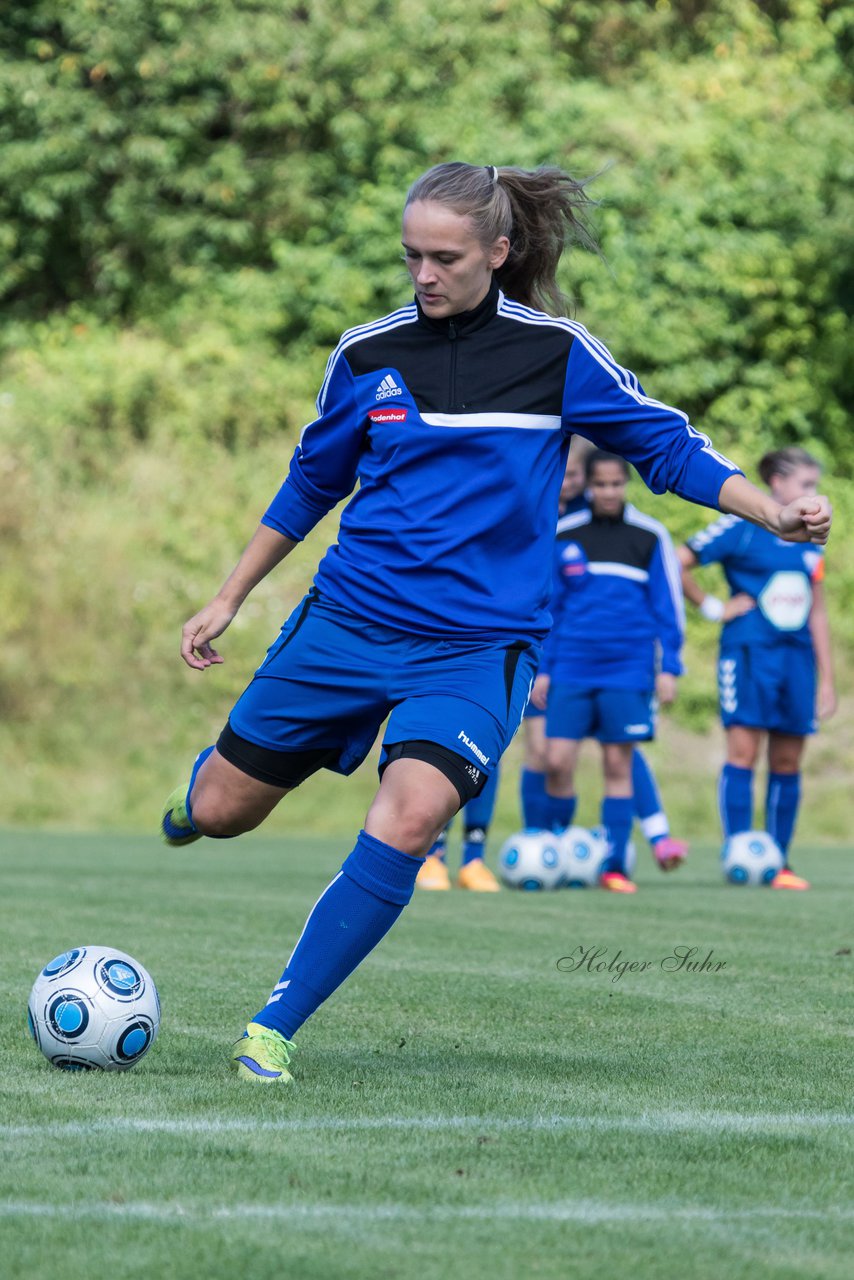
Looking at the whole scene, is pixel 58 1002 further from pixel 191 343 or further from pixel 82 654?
pixel 191 343

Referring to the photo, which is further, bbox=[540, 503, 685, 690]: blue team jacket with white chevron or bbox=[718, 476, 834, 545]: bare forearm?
bbox=[540, 503, 685, 690]: blue team jacket with white chevron

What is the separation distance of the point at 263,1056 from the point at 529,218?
6.71 feet

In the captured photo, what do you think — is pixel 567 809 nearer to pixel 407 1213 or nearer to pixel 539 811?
pixel 539 811

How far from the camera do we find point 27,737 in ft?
55.0

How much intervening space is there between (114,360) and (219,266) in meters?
2.73

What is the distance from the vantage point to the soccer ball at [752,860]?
1031 cm

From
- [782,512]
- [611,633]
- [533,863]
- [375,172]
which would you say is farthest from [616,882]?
[375,172]

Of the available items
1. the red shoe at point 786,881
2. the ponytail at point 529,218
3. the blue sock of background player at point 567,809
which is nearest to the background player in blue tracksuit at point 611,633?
the blue sock of background player at point 567,809

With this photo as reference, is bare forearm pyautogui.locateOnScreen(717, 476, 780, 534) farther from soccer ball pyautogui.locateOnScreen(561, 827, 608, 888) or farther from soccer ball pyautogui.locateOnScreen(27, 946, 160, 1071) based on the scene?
soccer ball pyautogui.locateOnScreen(561, 827, 608, 888)

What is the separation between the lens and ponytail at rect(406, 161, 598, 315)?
14.1ft

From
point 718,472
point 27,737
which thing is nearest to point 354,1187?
point 718,472

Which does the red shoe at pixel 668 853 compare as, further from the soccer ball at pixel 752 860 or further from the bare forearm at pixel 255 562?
the bare forearm at pixel 255 562

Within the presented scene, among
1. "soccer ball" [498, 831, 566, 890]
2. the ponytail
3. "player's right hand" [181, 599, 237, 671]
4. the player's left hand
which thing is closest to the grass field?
"player's right hand" [181, 599, 237, 671]

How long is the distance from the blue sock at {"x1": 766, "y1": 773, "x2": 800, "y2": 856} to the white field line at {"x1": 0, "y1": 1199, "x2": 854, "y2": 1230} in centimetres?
787
